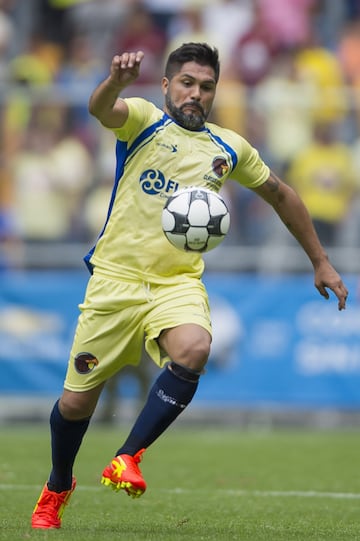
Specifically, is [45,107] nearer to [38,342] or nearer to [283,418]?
[38,342]

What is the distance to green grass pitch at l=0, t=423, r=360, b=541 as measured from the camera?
596 centimetres

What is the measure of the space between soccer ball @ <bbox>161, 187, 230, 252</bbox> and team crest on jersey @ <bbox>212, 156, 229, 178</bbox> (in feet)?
0.96

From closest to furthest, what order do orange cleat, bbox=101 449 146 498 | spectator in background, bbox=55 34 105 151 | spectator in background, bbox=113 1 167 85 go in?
1. orange cleat, bbox=101 449 146 498
2. spectator in background, bbox=55 34 105 151
3. spectator in background, bbox=113 1 167 85

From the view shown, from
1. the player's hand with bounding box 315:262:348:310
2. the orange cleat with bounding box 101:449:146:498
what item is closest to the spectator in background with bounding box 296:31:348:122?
the player's hand with bounding box 315:262:348:310

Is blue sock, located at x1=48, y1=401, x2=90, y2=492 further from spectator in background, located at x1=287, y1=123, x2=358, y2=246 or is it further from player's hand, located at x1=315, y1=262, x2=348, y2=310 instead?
spectator in background, located at x1=287, y1=123, x2=358, y2=246

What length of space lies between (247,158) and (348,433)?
7474mm

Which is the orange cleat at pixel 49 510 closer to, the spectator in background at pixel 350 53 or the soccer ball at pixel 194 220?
the soccer ball at pixel 194 220

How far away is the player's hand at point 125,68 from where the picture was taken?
5.56m

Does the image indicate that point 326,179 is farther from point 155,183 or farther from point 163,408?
point 163,408

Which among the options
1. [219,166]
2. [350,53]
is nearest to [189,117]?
[219,166]

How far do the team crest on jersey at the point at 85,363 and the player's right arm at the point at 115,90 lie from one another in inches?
45.8

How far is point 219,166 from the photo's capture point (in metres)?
6.20

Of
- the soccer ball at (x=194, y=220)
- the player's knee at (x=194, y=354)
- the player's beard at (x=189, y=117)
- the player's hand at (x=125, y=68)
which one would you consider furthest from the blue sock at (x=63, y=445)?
the player's hand at (x=125, y=68)

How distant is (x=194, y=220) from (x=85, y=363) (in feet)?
3.01
